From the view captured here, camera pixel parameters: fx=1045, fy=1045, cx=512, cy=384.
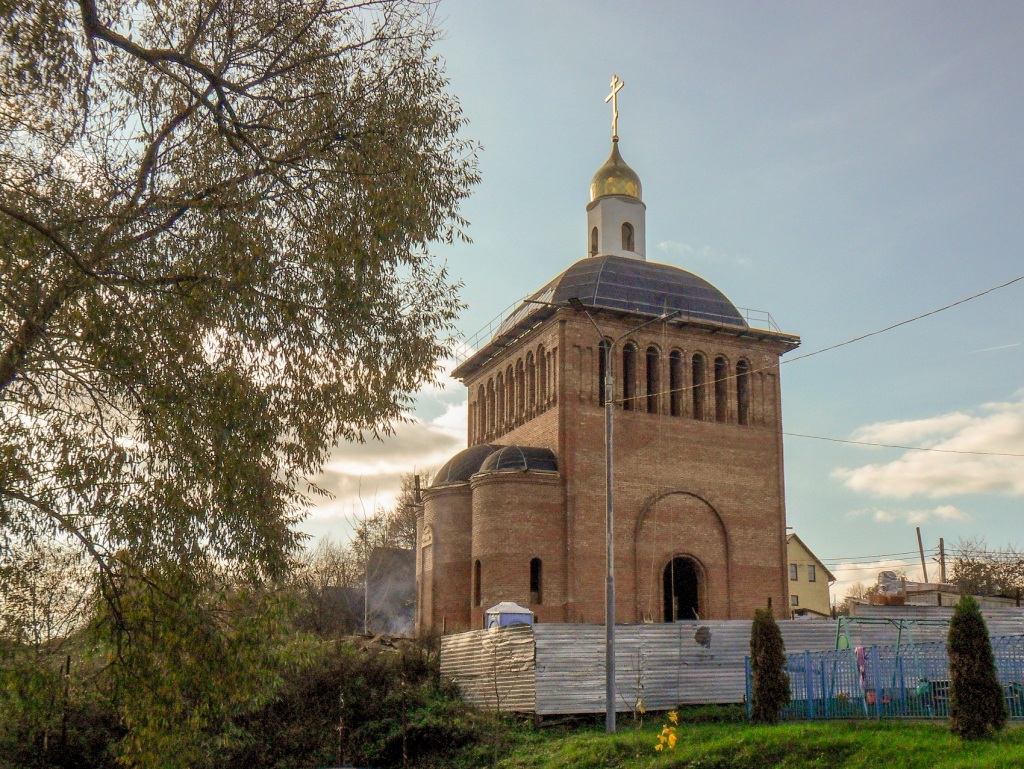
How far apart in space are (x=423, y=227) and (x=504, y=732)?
12.2 meters

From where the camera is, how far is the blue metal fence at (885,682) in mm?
16078

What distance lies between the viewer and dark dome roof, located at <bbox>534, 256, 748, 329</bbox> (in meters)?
31.4

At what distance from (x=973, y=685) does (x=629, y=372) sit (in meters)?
18.3

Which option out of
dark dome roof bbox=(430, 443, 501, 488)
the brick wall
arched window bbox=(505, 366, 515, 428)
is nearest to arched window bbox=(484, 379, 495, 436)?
arched window bbox=(505, 366, 515, 428)

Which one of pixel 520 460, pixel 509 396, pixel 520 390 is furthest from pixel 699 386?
pixel 520 460

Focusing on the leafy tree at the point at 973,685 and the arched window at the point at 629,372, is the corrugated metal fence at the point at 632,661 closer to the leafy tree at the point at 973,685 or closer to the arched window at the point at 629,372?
the leafy tree at the point at 973,685

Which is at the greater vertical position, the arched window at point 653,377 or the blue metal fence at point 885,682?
the arched window at point 653,377

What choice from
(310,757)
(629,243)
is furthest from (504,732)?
(629,243)

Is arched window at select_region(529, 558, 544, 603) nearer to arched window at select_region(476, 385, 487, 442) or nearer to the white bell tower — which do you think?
arched window at select_region(476, 385, 487, 442)

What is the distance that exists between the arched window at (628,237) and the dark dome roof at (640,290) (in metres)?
1.66

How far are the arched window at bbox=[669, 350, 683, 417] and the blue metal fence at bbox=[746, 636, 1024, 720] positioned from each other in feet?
42.8

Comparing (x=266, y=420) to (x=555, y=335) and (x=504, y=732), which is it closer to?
(x=504, y=732)

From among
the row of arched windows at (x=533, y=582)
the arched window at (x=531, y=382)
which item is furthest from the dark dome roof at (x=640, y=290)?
the row of arched windows at (x=533, y=582)

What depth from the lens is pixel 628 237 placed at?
3578cm
